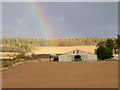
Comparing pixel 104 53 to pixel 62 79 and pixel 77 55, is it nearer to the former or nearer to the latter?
pixel 77 55

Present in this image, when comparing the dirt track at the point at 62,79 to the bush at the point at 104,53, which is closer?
the dirt track at the point at 62,79

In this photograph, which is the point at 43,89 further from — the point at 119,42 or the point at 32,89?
the point at 119,42

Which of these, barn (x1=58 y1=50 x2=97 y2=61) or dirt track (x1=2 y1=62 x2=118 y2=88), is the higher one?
dirt track (x1=2 y1=62 x2=118 y2=88)

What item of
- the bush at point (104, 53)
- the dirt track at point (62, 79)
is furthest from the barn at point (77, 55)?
the dirt track at point (62, 79)

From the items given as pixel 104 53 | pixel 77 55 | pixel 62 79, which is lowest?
pixel 77 55

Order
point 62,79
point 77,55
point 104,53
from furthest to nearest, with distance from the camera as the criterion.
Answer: point 77,55, point 104,53, point 62,79

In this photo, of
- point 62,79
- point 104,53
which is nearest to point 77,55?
point 104,53

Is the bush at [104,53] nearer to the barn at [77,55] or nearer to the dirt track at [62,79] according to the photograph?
the barn at [77,55]

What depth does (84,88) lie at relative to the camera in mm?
16078

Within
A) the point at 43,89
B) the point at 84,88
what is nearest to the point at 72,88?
the point at 84,88

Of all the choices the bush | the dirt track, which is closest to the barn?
the bush

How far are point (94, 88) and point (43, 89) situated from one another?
3174mm

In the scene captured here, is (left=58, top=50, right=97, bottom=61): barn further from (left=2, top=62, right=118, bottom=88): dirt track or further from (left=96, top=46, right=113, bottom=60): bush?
(left=2, top=62, right=118, bottom=88): dirt track

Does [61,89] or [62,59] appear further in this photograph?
[62,59]
